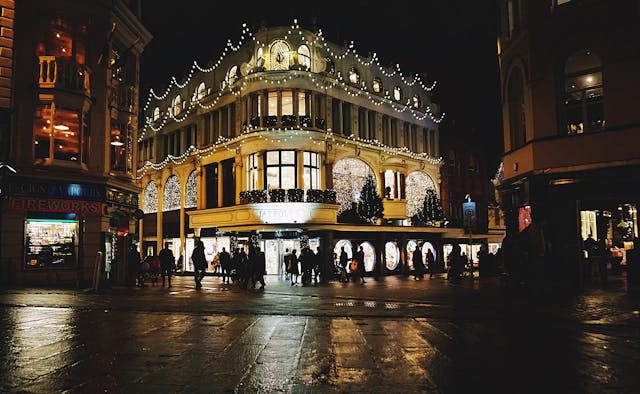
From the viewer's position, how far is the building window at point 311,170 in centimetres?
3291

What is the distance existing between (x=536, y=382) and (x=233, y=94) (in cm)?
3115

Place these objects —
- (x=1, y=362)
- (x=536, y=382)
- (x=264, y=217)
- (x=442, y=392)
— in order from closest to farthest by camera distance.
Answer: (x=442, y=392) → (x=536, y=382) → (x=1, y=362) → (x=264, y=217)

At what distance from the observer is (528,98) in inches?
790

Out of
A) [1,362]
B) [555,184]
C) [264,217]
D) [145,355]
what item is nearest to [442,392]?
[145,355]

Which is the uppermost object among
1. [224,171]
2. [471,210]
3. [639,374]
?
[224,171]

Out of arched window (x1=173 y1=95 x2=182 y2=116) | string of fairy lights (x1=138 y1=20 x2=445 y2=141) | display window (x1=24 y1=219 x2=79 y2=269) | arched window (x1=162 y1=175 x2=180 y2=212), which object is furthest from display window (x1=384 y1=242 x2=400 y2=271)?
display window (x1=24 y1=219 x2=79 y2=269)

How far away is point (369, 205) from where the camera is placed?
113ft

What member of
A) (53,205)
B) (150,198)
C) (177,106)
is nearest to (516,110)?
(53,205)

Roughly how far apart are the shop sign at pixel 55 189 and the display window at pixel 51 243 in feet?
3.85

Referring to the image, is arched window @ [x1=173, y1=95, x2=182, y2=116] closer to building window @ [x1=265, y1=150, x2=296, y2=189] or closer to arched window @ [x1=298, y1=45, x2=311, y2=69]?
arched window @ [x1=298, y1=45, x2=311, y2=69]

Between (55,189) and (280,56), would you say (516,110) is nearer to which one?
(280,56)

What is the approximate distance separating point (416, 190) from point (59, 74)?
26.2 m

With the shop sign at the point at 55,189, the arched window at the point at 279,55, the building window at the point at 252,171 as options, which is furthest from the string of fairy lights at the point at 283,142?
the shop sign at the point at 55,189

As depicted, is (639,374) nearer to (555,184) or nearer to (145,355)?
(145,355)
